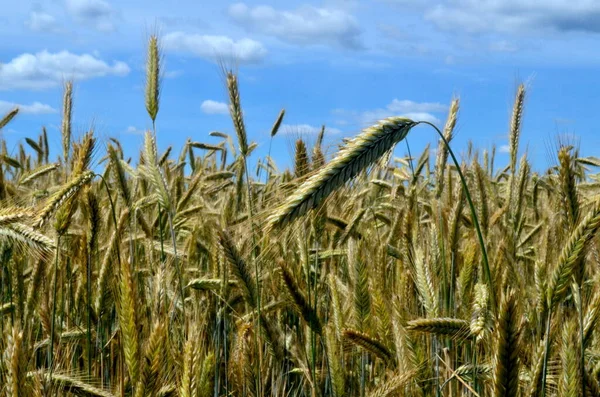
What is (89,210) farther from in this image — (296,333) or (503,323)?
(503,323)

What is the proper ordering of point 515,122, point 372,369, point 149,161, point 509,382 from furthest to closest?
point 515,122 < point 149,161 < point 372,369 < point 509,382

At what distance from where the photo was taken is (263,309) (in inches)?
123

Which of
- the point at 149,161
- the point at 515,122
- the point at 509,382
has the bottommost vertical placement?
the point at 509,382

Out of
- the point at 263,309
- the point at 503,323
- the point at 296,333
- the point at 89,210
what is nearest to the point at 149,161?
the point at 89,210

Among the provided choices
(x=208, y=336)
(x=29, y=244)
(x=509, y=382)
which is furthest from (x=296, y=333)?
(x=509, y=382)

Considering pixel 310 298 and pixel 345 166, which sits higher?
pixel 345 166

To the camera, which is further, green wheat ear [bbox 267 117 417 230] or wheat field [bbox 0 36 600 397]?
wheat field [bbox 0 36 600 397]

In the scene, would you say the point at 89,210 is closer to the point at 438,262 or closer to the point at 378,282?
the point at 378,282

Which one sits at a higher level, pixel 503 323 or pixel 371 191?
pixel 371 191

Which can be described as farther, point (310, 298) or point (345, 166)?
point (310, 298)

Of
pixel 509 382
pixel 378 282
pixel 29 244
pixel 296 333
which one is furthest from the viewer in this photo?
pixel 296 333

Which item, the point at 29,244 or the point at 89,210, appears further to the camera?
the point at 89,210

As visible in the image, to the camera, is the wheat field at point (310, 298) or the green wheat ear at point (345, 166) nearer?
the green wheat ear at point (345, 166)

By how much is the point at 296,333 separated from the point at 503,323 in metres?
2.25
